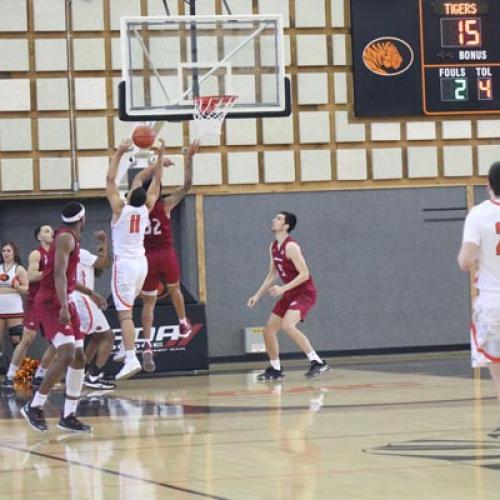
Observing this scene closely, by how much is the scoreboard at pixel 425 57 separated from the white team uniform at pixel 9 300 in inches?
236

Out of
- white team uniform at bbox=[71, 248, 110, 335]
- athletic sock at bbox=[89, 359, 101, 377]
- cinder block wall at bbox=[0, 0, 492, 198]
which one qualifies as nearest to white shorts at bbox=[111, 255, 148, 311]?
white team uniform at bbox=[71, 248, 110, 335]

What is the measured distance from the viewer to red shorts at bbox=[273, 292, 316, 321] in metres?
16.9

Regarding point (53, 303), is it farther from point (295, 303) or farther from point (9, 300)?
point (9, 300)

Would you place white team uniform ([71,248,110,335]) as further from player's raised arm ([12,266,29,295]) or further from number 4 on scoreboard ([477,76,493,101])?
number 4 on scoreboard ([477,76,493,101])

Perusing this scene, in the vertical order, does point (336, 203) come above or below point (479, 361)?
above

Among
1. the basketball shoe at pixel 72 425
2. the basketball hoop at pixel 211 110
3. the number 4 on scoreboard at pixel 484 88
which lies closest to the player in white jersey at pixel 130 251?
the basketball hoop at pixel 211 110

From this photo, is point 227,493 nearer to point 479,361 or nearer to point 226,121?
point 479,361

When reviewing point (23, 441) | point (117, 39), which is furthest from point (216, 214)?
point (23, 441)

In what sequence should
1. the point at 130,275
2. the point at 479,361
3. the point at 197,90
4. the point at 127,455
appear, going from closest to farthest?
the point at 479,361, the point at 127,455, the point at 130,275, the point at 197,90

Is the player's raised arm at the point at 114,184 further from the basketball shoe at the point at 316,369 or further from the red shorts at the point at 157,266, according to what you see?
the basketball shoe at the point at 316,369

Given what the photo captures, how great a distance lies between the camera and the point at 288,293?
16969mm

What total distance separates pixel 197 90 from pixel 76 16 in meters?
3.95

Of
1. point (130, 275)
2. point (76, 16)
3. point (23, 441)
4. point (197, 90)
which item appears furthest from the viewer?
point (76, 16)

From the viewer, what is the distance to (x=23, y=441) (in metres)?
11.0
